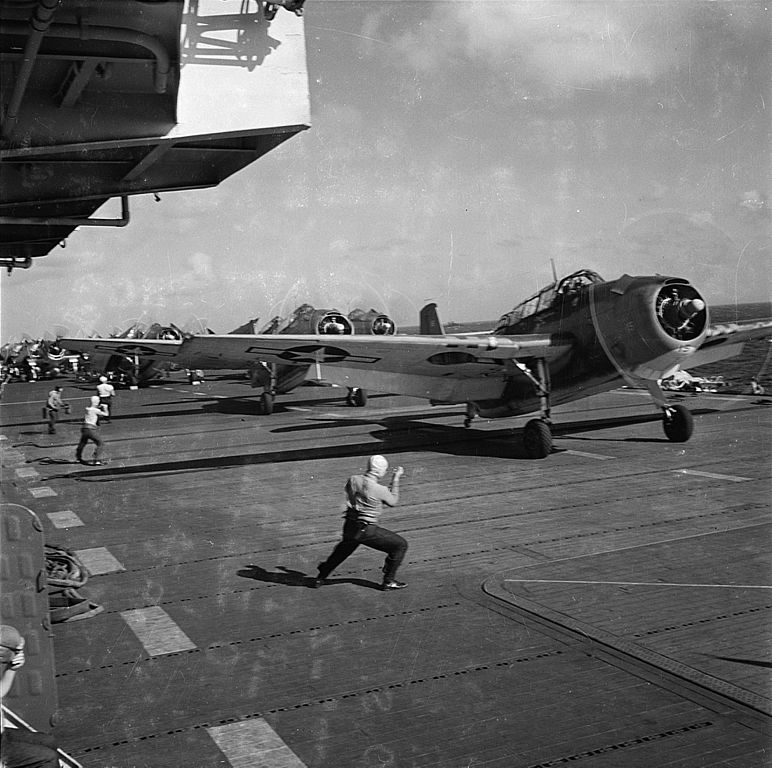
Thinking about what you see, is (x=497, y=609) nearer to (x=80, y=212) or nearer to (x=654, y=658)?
(x=654, y=658)

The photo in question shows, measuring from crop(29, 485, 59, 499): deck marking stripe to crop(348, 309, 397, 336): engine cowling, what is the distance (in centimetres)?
1515

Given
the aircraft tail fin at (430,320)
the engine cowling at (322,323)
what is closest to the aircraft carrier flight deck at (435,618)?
the aircraft tail fin at (430,320)

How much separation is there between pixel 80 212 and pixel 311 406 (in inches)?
624

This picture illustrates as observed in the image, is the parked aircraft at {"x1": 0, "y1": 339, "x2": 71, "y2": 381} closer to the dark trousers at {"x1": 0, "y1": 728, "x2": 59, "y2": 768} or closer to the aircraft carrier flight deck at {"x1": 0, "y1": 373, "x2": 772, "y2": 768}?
the aircraft carrier flight deck at {"x1": 0, "y1": 373, "x2": 772, "y2": 768}

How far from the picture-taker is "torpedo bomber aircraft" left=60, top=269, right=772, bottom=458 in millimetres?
Answer: 13164

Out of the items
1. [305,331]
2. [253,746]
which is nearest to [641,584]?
[253,746]

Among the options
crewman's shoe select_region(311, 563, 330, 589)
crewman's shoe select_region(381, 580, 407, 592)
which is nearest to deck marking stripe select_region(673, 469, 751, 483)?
crewman's shoe select_region(381, 580, 407, 592)

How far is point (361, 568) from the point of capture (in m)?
7.91

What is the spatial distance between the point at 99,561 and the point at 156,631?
2488 mm

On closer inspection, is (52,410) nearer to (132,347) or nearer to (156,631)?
(132,347)

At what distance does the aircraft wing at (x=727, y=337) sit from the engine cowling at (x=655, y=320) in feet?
7.54

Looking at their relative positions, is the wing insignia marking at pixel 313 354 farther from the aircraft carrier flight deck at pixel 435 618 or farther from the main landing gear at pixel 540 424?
the main landing gear at pixel 540 424

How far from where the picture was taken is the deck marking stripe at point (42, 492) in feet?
40.9

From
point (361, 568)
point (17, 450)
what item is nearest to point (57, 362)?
point (17, 450)
